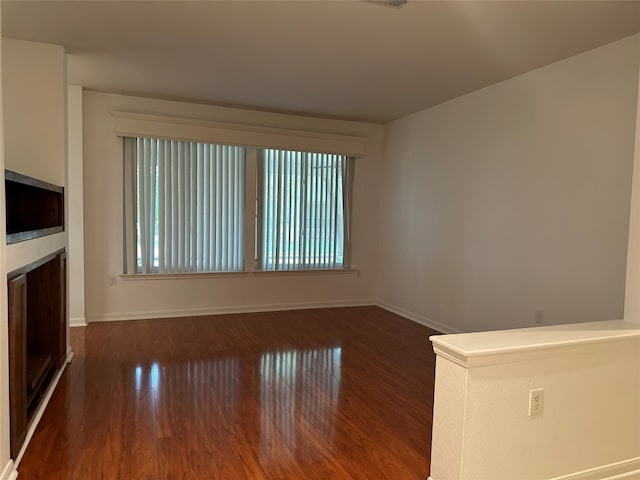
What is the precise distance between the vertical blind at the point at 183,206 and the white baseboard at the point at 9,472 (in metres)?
3.25

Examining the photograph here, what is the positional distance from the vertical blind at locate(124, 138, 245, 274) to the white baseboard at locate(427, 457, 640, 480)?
13.3 ft

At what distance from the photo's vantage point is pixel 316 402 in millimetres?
2998

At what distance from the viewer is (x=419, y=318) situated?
17.5 feet

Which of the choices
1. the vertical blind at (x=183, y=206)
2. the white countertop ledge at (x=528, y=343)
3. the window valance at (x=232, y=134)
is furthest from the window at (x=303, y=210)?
the white countertop ledge at (x=528, y=343)

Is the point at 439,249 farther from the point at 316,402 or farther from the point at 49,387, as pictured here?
the point at 49,387

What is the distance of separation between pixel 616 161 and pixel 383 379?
236 centimetres

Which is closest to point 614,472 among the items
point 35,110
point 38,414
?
point 38,414

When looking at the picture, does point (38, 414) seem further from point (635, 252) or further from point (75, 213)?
point (635, 252)

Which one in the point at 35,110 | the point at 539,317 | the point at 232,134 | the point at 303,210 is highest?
the point at 232,134

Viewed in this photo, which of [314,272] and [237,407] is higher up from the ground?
[314,272]

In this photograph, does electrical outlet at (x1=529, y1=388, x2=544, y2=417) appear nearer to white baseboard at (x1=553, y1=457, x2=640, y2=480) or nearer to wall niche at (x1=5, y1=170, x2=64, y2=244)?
white baseboard at (x1=553, y1=457, x2=640, y2=480)

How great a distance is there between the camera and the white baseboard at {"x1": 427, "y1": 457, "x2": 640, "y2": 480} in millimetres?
2070

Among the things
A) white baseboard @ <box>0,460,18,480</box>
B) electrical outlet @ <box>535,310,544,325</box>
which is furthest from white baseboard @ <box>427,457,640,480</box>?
white baseboard @ <box>0,460,18,480</box>

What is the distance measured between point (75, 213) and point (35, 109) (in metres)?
1.59
